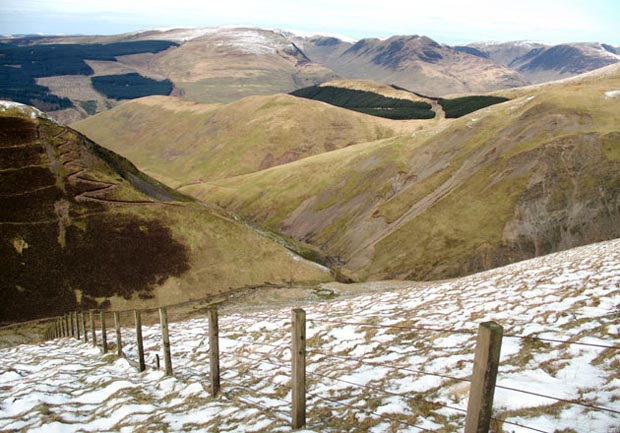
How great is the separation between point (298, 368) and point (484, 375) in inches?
158

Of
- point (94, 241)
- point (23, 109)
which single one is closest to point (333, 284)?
point (94, 241)

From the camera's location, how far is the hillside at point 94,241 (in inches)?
1965

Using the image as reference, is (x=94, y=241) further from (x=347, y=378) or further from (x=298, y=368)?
(x=298, y=368)

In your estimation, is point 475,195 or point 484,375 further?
point 475,195

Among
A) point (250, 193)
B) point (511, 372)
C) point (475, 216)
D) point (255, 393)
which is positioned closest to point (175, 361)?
point (255, 393)

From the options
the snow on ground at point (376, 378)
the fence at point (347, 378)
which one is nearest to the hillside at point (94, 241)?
the snow on ground at point (376, 378)

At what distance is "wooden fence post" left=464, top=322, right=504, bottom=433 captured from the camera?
588 cm

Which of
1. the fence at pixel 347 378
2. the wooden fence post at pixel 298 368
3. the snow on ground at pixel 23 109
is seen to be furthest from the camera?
the snow on ground at pixel 23 109

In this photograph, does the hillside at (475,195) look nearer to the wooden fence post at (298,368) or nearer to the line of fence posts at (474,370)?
the line of fence posts at (474,370)

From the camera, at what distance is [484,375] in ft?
19.9

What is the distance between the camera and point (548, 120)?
3526 inches

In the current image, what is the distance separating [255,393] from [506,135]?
98.3m

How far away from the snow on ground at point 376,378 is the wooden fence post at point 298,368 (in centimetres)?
48

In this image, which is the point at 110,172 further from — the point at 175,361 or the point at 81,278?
the point at 175,361
